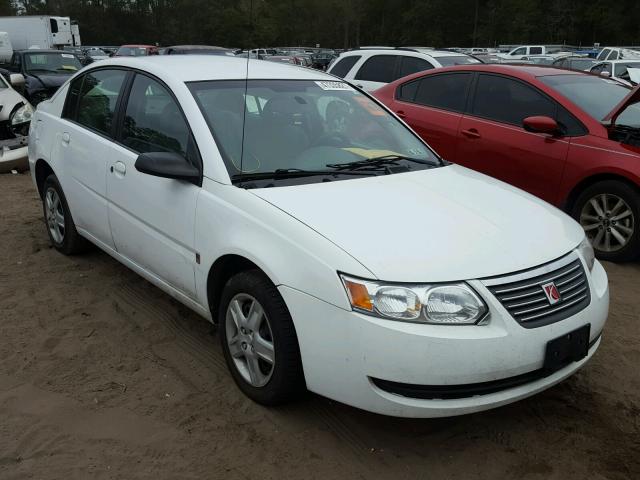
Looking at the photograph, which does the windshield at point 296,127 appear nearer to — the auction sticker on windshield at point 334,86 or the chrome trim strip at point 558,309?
the auction sticker on windshield at point 334,86

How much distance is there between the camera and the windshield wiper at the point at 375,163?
136 inches

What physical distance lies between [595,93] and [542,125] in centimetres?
98

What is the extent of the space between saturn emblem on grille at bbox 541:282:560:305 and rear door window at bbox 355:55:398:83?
24.4 feet

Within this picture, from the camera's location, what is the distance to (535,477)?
2.58 meters

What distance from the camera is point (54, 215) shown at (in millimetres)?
5023

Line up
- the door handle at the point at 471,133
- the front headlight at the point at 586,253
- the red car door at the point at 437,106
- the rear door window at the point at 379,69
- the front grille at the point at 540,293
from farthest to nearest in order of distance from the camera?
1. the rear door window at the point at 379,69
2. the red car door at the point at 437,106
3. the door handle at the point at 471,133
4. the front headlight at the point at 586,253
5. the front grille at the point at 540,293

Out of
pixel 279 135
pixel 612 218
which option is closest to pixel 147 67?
pixel 279 135

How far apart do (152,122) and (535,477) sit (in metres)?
2.84

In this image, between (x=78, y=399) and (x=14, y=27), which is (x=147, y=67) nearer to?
(x=78, y=399)

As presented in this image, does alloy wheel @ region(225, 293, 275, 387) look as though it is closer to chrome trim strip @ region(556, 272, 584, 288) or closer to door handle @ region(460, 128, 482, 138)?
chrome trim strip @ region(556, 272, 584, 288)

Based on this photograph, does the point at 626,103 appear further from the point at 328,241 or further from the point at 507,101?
the point at 328,241

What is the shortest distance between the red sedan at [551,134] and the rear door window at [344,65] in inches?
136

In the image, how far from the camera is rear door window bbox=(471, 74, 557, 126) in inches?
226

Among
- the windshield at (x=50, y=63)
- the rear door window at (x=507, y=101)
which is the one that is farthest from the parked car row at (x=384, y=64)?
the windshield at (x=50, y=63)
